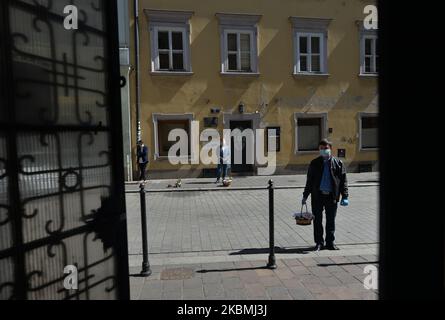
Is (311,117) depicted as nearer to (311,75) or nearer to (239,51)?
(311,75)

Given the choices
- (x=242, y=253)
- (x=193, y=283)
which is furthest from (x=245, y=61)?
(x=193, y=283)

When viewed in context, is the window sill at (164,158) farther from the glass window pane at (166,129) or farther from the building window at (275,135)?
the building window at (275,135)

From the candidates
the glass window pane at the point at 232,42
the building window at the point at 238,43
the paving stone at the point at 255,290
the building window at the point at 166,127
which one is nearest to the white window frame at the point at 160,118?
the building window at the point at 166,127

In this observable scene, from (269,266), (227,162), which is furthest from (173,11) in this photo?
(269,266)

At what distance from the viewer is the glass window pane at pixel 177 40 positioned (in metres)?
14.1

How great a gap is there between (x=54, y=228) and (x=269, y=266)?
323cm

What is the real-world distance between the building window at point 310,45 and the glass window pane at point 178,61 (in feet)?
16.8

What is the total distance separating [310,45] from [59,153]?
50.4 ft

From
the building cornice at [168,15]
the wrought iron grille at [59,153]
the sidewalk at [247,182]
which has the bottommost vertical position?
the sidewalk at [247,182]

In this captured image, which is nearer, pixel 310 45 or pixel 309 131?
pixel 310 45

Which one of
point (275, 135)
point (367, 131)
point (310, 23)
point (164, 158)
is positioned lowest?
point (164, 158)

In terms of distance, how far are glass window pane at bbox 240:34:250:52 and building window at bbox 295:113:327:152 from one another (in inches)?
157

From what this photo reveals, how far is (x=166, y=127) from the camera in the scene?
14.6m

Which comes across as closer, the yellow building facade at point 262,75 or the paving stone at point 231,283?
the paving stone at point 231,283
